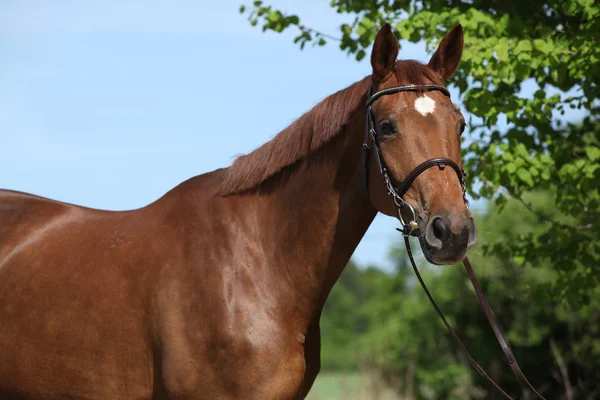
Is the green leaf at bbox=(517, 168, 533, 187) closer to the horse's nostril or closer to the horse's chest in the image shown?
the horse's nostril

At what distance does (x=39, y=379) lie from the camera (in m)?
3.97

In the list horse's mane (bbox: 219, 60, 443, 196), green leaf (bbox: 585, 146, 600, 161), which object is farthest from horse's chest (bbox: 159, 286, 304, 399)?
green leaf (bbox: 585, 146, 600, 161)

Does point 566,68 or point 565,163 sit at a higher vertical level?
point 566,68

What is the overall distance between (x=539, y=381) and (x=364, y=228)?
1821 cm

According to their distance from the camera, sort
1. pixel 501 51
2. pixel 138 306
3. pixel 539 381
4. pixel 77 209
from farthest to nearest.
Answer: pixel 539 381, pixel 501 51, pixel 77 209, pixel 138 306

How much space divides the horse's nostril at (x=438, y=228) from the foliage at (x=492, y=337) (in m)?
10.5

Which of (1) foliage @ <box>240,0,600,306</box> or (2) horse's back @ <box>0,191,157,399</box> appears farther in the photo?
(1) foliage @ <box>240,0,600,306</box>

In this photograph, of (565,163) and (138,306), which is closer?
(138,306)

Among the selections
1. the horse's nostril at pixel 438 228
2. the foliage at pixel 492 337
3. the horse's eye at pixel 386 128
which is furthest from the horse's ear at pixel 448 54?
the foliage at pixel 492 337

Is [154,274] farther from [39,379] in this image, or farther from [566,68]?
[566,68]

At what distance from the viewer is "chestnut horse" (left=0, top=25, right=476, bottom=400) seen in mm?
3559

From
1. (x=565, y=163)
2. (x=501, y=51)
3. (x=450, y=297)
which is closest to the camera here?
(x=501, y=51)

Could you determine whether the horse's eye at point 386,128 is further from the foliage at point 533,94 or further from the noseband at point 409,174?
the foliage at point 533,94

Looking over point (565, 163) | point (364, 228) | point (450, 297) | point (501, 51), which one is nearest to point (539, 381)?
point (450, 297)
